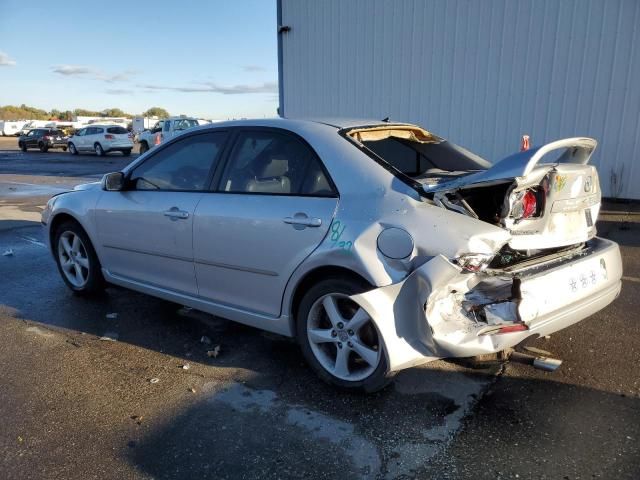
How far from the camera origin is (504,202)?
2.90m

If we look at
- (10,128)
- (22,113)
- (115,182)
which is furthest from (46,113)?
(115,182)

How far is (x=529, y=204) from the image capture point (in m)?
3.05

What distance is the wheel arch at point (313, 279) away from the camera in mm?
3016

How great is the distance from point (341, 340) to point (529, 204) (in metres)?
1.32

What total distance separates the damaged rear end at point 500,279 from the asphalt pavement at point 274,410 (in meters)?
0.41

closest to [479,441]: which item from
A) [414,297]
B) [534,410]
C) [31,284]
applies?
[534,410]

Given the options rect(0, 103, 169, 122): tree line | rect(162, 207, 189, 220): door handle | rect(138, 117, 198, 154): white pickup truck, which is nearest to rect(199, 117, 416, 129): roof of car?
rect(162, 207, 189, 220): door handle

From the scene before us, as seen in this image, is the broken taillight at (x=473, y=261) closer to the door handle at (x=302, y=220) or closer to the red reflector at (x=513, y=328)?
the red reflector at (x=513, y=328)

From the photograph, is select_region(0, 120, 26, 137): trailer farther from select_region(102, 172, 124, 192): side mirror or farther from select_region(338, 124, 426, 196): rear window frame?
select_region(338, 124, 426, 196): rear window frame

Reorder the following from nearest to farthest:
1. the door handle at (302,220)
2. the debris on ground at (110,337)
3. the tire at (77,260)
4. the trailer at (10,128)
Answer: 1. the door handle at (302,220)
2. the debris on ground at (110,337)
3. the tire at (77,260)
4. the trailer at (10,128)

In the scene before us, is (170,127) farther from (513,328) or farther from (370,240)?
(513,328)

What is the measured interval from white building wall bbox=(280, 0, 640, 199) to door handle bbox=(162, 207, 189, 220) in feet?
25.7

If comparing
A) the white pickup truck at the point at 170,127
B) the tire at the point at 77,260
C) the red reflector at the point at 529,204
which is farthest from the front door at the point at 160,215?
the white pickup truck at the point at 170,127

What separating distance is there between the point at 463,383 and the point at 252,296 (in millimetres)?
1433
